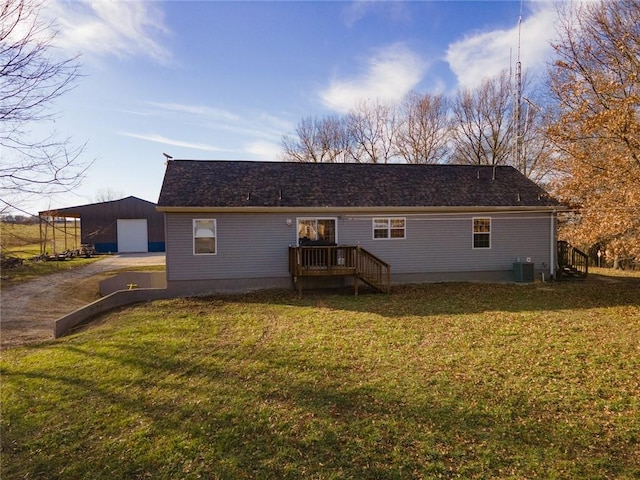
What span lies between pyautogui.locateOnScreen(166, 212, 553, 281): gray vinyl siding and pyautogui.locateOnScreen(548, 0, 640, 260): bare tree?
3533mm

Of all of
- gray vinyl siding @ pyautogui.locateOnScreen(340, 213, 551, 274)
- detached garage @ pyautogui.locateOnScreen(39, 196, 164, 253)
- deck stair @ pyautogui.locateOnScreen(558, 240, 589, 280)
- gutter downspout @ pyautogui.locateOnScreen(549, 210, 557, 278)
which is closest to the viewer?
gray vinyl siding @ pyautogui.locateOnScreen(340, 213, 551, 274)

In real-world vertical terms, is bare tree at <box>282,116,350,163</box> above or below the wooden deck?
above

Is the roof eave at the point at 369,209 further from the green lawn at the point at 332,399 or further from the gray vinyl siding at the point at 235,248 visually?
the green lawn at the point at 332,399

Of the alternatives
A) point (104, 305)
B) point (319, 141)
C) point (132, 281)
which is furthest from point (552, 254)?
point (319, 141)

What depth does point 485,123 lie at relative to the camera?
2612cm

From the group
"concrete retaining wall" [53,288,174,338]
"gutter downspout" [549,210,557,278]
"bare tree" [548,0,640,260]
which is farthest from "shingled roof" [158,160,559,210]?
"bare tree" [548,0,640,260]

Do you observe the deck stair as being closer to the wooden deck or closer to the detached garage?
the wooden deck

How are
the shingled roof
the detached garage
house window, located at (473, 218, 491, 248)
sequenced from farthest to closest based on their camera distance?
1. the detached garage
2. house window, located at (473, 218, 491, 248)
3. the shingled roof

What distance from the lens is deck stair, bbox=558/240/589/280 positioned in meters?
14.0

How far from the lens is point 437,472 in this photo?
319 centimetres

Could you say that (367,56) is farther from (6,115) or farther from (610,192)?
(6,115)

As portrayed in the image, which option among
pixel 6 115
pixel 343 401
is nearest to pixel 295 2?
pixel 6 115

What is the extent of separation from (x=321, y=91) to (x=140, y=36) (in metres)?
13.4

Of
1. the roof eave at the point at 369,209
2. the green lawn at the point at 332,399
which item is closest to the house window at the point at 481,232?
the roof eave at the point at 369,209
